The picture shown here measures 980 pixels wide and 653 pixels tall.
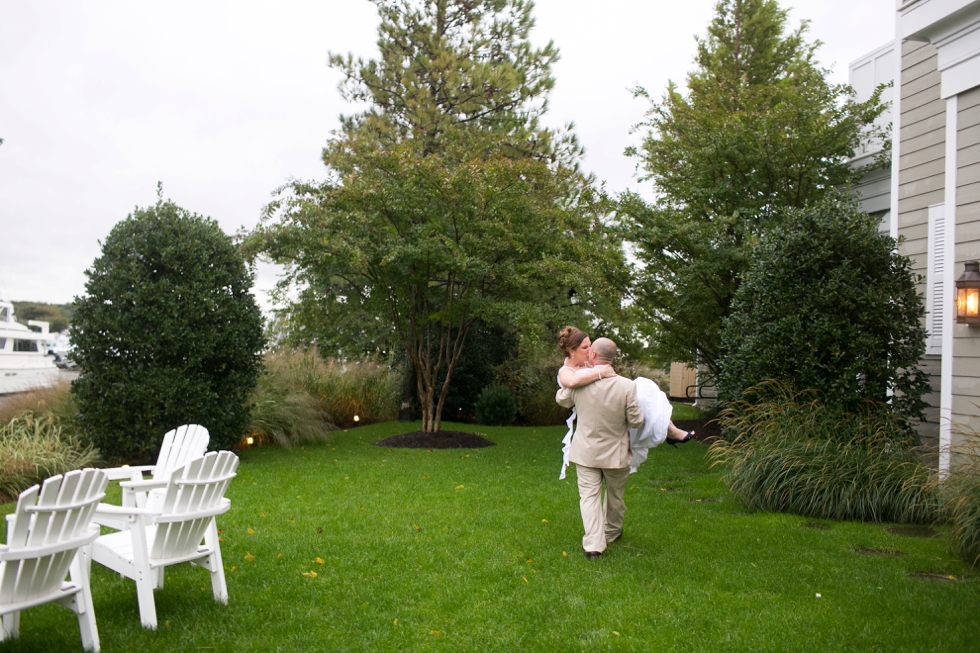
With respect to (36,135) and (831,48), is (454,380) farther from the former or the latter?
(831,48)

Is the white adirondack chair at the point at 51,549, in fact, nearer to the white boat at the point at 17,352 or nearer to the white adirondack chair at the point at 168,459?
the white adirondack chair at the point at 168,459

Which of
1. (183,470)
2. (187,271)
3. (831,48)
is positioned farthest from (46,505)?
(831,48)

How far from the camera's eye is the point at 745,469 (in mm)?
7391

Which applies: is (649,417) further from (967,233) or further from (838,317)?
(967,233)

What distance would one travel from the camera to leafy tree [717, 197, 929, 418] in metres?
7.52

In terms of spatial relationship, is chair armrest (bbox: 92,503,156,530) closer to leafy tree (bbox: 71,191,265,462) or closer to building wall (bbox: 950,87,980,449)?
leafy tree (bbox: 71,191,265,462)

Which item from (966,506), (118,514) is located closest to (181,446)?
(118,514)

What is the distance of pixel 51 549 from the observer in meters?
3.34

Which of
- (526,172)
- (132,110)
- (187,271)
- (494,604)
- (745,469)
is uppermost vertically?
(132,110)

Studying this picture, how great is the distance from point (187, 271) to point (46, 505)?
6968 millimetres

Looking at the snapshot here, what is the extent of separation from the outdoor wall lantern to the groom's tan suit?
314cm

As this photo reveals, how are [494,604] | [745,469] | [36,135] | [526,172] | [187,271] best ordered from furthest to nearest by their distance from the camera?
[36,135] < [526,172] < [187,271] < [745,469] < [494,604]

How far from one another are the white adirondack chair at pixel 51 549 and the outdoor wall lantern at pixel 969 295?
6.66 m

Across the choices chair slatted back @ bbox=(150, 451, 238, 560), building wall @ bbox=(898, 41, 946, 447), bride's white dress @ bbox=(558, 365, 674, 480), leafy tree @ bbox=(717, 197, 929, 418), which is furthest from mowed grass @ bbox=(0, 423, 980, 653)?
building wall @ bbox=(898, 41, 946, 447)
